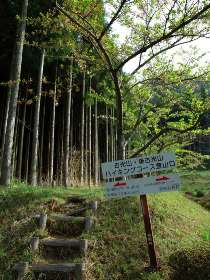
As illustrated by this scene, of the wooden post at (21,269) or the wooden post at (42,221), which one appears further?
the wooden post at (42,221)

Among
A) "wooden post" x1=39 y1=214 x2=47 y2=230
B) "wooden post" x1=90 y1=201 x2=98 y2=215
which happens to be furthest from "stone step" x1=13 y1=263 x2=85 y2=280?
"wooden post" x1=90 y1=201 x2=98 y2=215

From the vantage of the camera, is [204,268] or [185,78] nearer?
[204,268]

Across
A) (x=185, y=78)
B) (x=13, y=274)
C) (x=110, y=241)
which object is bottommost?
(x=13, y=274)

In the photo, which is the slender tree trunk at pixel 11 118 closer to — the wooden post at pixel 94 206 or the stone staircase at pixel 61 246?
the stone staircase at pixel 61 246

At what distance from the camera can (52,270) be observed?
17.1 feet

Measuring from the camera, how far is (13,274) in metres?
5.23

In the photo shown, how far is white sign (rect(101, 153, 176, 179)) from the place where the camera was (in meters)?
5.24

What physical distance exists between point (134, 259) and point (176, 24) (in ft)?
15.2

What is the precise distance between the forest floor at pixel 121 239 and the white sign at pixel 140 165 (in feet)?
4.15

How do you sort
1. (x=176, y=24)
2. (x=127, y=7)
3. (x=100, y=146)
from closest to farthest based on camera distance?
(x=176, y=24) < (x=127, y=7) < (x=100, y=146)

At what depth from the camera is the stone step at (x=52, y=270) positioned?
5.16m

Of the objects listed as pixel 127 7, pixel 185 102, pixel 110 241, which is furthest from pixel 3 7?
pixel 110 241

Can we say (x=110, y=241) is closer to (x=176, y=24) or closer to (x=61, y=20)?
(x=176, y=24)

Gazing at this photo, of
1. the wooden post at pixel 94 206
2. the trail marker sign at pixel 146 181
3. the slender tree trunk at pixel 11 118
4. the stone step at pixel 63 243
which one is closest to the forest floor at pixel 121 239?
the wooden post at pixel 94 206
